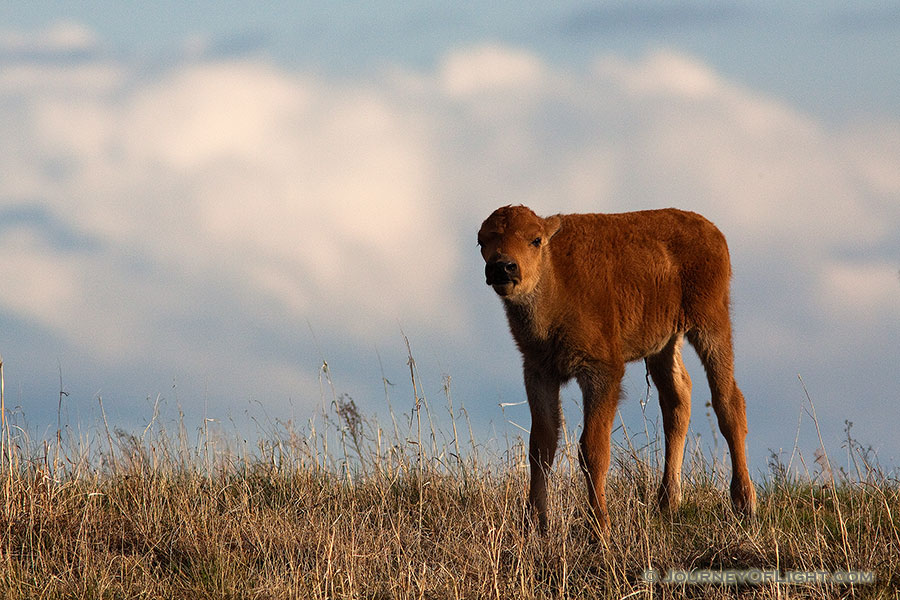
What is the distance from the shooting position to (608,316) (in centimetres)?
805

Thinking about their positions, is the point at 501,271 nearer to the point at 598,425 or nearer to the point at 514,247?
the point at 514,247

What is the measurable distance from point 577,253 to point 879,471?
298cm

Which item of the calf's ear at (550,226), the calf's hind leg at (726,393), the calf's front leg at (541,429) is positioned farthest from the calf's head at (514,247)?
the calf's hind leg at (726,393)

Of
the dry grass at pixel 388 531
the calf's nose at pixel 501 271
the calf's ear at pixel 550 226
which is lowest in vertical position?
the dry grass at pixel 388 531

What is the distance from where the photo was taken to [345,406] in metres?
9.70

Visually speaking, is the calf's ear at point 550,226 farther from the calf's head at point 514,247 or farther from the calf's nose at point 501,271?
the calf's nose at point 501,271

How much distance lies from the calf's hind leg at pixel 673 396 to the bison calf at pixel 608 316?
0.4 inches

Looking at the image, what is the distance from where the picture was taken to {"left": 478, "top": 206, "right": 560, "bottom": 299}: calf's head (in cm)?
741

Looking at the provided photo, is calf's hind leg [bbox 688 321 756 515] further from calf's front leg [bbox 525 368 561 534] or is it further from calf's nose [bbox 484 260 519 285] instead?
calf's nose [bbox 484 260 519 285]

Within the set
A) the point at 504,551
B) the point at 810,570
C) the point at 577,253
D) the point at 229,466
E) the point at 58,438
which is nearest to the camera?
the point at 810,570

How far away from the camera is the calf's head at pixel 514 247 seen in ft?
24.3

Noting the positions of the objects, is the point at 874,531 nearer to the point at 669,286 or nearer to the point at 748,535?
the point at 748,535

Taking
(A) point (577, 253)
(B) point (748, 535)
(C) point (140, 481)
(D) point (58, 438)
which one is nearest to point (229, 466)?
→ (C) point (140, 481)

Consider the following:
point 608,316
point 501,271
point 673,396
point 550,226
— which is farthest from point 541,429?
point 673,396
